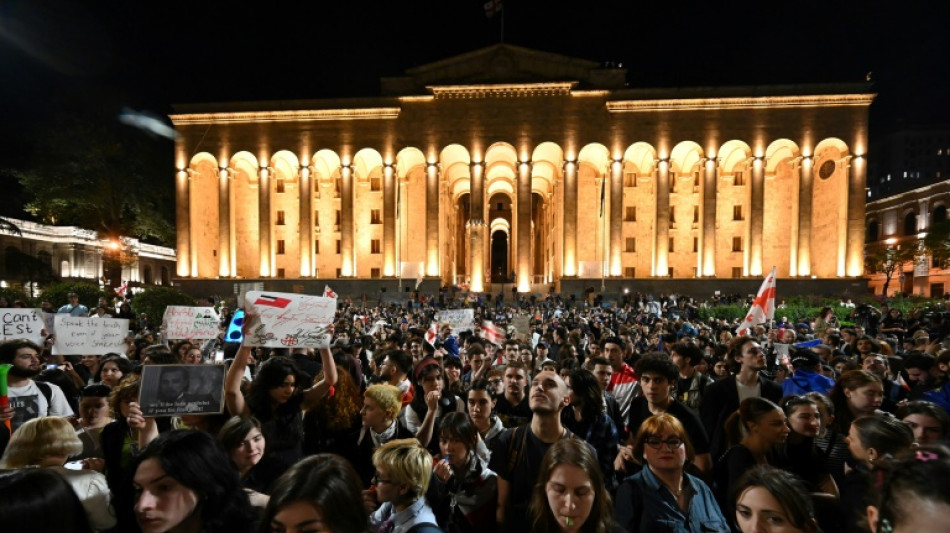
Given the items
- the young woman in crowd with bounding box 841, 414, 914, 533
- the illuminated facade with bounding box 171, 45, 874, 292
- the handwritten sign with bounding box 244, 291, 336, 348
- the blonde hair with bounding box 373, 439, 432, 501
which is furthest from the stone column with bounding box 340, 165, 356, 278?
the young woman in crowd with bounding box 841, 414, 914, 533

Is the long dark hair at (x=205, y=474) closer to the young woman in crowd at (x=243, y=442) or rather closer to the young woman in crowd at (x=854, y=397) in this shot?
the young woman in crowd at (x=243, y=442)

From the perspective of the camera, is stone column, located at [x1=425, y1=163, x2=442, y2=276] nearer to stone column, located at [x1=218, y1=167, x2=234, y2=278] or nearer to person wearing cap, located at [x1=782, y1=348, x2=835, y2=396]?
stone column, located at [x1=218, y1=167, x2=234, y2=278]

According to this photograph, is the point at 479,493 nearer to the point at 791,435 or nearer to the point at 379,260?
the point at 791,435

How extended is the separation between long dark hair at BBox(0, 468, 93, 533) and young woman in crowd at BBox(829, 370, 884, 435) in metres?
5.63

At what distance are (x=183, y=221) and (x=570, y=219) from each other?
3192cm

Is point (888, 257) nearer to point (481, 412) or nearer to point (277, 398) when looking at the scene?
point (481, 412)

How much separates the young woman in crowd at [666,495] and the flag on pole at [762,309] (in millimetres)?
8515

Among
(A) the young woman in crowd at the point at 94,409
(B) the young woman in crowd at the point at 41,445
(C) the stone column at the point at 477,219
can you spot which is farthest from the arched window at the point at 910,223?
(B) the young woman in crowd at the point at 41,445

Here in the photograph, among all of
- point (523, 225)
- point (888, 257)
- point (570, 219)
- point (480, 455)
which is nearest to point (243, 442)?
point (480, 455)

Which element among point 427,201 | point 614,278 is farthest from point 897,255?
point 427,201

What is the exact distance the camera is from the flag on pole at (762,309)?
10.8m

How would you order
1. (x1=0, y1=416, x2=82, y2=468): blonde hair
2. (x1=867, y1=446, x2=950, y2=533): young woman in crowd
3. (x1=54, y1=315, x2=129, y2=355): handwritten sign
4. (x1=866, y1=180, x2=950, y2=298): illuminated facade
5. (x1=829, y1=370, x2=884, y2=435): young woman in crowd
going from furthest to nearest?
(x1=866, y1=180, x2=950, y2=298): illuminated facade → (x1=54, y1=315, x2=129, y2=355): handwritten sign → (x1=829, y1=370, x2=884, y2=435): young woman in crowd → (x1=0, y1=416, x2=82, y2=468): blonde hair → (x1=867, y1=446, x2=950, y2=533): young woman in crowd

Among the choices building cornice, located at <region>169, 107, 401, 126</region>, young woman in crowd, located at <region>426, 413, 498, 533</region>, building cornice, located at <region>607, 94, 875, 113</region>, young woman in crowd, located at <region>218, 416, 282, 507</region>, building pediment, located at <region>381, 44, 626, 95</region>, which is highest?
building pediment, located at <region>381, 44, 626, 95</region>

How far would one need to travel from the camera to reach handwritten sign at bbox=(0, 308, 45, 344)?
7.60m
